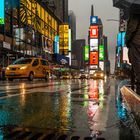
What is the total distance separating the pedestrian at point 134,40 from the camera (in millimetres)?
5352

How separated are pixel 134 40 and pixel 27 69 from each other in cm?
2142

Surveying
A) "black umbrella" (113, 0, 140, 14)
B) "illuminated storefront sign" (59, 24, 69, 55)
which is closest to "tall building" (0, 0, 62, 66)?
"illuminated storefront sign" (59, 24, 69, 55)

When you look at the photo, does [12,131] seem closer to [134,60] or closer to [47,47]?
[134,60]

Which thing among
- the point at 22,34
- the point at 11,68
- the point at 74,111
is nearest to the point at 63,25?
the point at 22,34

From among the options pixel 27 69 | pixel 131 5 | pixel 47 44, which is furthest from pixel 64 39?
pixel 131 5

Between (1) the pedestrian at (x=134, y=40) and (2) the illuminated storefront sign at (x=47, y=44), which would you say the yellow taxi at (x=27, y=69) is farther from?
(2) the illuminated storefront sign at (x=47, y=44)

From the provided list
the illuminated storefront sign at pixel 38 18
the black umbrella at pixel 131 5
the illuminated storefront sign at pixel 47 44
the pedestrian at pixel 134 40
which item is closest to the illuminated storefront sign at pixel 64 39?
the illuminated storefront sign at pixel 38 18

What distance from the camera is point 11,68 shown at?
1051 inches

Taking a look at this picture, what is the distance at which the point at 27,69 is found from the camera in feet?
87.4

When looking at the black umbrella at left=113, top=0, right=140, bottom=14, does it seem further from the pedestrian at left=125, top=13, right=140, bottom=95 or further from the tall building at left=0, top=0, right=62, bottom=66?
the tall building at left=0, top=0, right=62, bottom=66

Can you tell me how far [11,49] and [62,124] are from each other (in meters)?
54.0

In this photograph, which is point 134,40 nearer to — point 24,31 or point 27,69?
point 27,69

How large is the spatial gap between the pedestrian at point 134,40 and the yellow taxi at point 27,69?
21.1 metres

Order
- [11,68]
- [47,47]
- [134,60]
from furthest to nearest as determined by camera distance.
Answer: [47,47] < [11,68] < [134,60]
